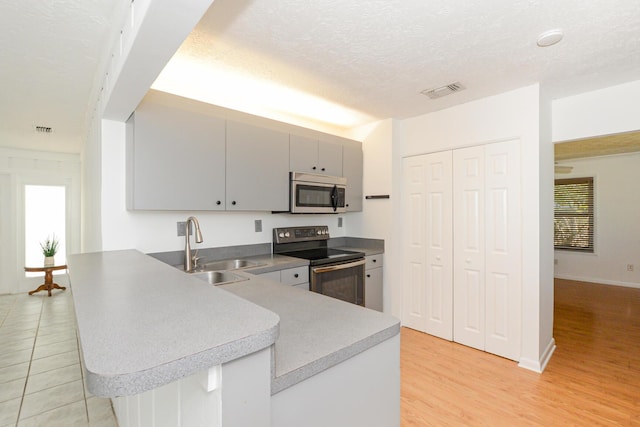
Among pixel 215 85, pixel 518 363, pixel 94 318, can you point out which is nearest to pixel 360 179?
pixel 215 85

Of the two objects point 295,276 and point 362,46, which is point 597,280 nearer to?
point 295,276

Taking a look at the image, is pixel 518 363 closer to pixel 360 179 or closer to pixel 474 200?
pixel 474 200

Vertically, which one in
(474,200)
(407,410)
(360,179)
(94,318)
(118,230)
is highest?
(360,179)

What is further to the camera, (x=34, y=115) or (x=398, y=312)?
(x=398, y=312)

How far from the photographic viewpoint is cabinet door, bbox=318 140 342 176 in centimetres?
327

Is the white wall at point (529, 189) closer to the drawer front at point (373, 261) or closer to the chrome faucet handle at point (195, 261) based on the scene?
the drawer front at point (373, 261)

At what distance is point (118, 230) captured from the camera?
2.32 meters

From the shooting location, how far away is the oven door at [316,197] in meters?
3.01

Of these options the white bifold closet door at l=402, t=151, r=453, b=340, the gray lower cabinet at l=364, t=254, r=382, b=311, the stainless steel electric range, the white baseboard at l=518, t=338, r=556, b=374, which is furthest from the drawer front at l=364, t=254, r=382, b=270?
the white baseboard at l=518, t=338, r=556, b=374

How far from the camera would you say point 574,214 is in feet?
19.5

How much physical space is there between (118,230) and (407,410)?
2.44 meters

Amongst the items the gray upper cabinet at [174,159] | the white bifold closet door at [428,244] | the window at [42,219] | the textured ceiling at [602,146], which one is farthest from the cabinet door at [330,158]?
the window at [42,219]

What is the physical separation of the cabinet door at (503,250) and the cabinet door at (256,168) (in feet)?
6.32

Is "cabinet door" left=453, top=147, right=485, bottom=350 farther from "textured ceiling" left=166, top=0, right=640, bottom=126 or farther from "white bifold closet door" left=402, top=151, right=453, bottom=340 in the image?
"textured ceiling" left=166, top=0, right=640, bottom=126
